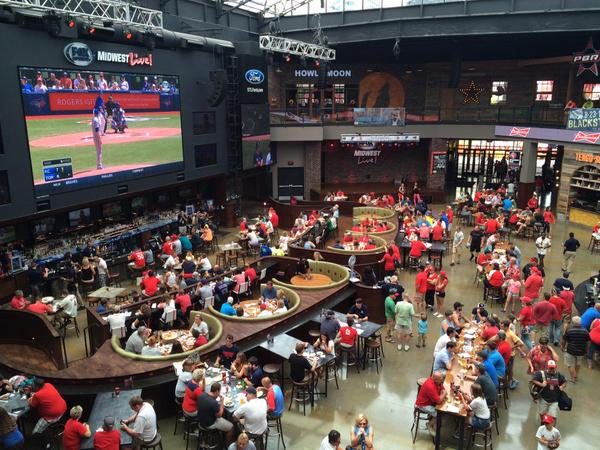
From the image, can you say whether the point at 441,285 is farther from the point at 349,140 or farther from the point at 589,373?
the point at 349,140

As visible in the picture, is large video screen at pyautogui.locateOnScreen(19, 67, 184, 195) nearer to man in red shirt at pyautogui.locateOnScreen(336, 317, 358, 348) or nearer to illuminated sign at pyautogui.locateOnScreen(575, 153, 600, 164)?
man in red shirt at pyautogui.locateOnScreen(336, 317, 358, 348)

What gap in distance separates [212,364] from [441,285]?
671 centimetres

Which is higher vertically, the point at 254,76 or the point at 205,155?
the point at 254,76

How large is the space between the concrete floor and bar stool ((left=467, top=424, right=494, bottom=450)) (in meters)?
0.17

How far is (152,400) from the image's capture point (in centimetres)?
908

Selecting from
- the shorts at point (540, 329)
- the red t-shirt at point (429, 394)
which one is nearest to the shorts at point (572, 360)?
the shorts at point (540, 329)

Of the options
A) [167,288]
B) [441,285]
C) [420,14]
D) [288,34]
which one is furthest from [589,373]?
[288,34]

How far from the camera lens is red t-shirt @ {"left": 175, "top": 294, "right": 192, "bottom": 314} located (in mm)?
12586

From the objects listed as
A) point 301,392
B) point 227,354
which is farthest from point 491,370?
point 227,354

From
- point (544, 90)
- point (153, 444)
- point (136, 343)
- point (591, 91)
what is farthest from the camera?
point (544, 90)

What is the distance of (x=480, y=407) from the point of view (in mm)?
8141

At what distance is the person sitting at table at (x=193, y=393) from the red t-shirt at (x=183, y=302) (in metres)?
4.14

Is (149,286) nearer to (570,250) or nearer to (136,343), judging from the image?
(136,343)

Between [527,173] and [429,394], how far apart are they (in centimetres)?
2026
